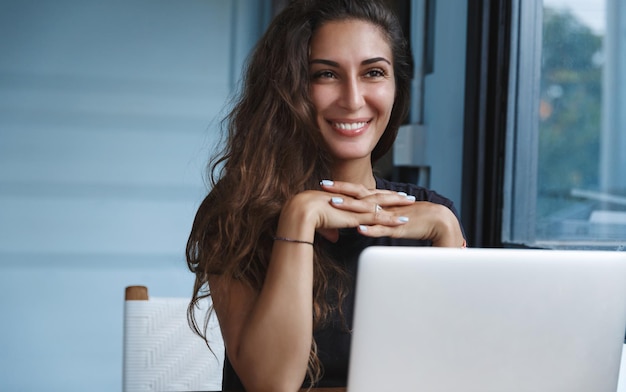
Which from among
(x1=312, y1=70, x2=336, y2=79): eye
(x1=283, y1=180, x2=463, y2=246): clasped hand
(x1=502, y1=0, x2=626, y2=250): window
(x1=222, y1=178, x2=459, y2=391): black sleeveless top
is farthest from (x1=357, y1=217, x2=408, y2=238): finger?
(x1=502, y1=0, x2=626, y2=250): window

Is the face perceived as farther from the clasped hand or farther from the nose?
the clasped hand

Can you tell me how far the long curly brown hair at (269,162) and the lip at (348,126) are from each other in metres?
0.04

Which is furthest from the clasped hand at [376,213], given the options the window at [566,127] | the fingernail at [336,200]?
the window at [566,127]

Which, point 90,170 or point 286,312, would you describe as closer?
point 286,312

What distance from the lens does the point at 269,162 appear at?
162cm

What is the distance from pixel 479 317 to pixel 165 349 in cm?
102

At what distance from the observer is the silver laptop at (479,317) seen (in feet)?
2.85

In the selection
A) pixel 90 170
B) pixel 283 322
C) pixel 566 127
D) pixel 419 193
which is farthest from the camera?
pixel 90 170

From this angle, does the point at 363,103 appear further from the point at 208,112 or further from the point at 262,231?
the point at 208,112

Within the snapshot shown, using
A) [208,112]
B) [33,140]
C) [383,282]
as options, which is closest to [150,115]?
[208,112]

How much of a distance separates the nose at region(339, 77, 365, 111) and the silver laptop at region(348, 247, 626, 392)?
0.78 metres

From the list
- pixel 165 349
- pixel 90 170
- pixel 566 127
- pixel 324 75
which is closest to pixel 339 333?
pixel 165 349

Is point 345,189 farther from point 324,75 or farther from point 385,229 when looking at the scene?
point 324,75

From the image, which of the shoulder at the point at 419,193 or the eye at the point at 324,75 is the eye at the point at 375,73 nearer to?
the eye at the point at 324,75
